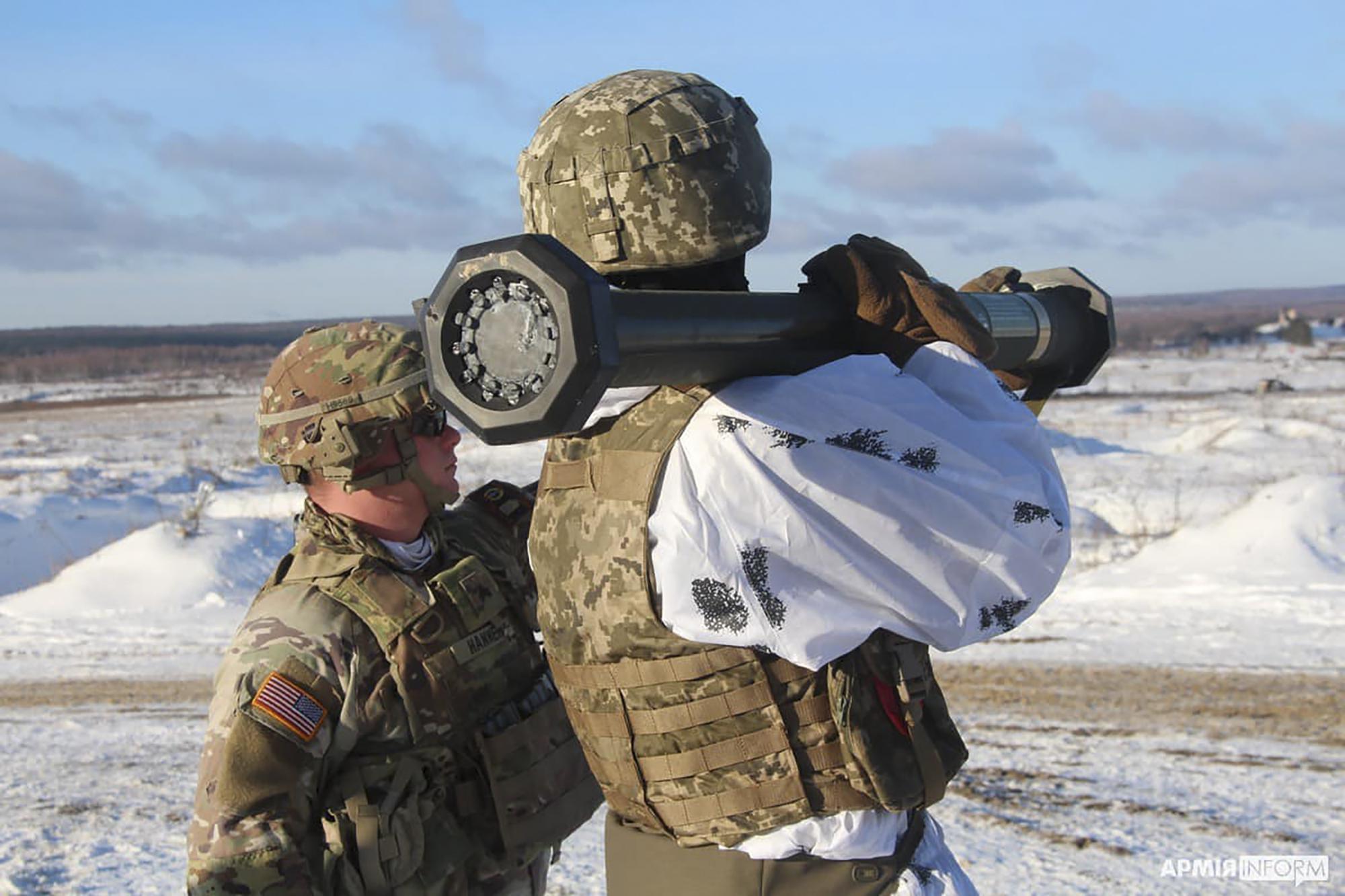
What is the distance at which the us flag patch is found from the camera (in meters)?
2.52

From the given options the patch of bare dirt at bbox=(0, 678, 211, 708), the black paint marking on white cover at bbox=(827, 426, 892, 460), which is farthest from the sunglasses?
the patch of bare dirt at bbox=(0, 678, 211, 708)

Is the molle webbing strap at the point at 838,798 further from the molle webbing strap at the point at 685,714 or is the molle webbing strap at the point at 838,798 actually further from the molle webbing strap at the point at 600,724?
the molle webbing strap at the point at 600,724

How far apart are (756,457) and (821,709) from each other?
45 centimetres

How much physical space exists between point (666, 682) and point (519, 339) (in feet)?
2.43

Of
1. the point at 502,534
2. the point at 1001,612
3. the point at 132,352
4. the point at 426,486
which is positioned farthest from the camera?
the point at 132,352

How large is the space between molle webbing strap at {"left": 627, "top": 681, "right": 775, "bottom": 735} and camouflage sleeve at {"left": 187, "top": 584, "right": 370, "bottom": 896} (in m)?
0.75

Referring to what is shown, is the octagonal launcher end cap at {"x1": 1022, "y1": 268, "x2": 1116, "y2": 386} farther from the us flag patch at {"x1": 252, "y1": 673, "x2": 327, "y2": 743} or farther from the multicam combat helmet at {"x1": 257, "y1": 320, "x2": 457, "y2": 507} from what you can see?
the us flag patch at {"x1": 252, "y1": 673, "x2": 327, "y2": 743}

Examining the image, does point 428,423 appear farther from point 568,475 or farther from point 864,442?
point 864,442

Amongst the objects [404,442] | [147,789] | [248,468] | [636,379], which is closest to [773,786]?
[636,379]

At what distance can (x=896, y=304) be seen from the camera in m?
2.09

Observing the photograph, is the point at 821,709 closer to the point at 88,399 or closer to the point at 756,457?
the point at 756,457

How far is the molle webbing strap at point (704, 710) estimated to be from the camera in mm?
2082

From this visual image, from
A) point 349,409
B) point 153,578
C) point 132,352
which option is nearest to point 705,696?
point 349,409

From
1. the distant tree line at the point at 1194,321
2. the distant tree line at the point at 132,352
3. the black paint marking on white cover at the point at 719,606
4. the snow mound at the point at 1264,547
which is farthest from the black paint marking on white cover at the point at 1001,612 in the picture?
the distant tree line at the point at 132,352
